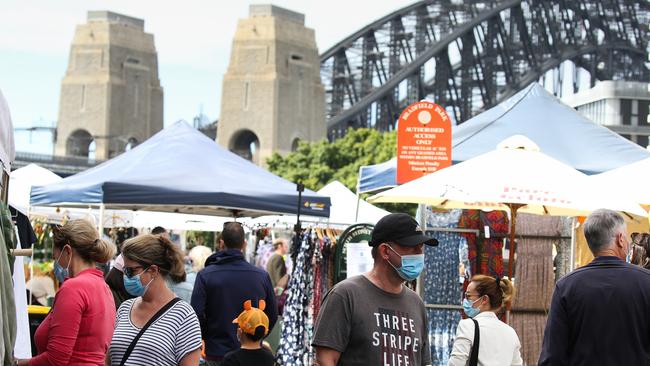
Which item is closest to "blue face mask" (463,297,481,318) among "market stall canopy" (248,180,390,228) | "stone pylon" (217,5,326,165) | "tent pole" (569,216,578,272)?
"tent pole" (569,216,578,272)

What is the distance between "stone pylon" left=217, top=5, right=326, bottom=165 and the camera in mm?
97000

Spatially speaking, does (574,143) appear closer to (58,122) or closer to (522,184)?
(522,184)

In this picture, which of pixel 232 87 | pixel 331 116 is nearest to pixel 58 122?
pixel 232 87

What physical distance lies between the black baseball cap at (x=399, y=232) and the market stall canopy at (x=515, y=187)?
4094 mm

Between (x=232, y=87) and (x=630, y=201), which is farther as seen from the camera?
(x=232, y=87)

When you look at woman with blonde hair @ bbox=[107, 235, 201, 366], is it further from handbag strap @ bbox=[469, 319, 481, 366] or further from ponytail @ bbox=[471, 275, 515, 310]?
ponytail @ bbox=[471, 275, 515, 310]

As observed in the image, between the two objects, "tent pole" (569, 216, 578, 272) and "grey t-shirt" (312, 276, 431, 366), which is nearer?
"grey t-shirt" (312, 276, 431, 366)

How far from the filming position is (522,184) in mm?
10211

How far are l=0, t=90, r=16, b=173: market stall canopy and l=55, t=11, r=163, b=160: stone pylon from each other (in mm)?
99210

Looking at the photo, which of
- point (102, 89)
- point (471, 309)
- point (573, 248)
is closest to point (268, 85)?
point (102, 89)

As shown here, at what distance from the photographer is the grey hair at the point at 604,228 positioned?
6359 millimetres

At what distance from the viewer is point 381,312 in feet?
18.7

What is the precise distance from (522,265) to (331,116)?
10974cm

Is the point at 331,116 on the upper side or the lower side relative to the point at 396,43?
lower
